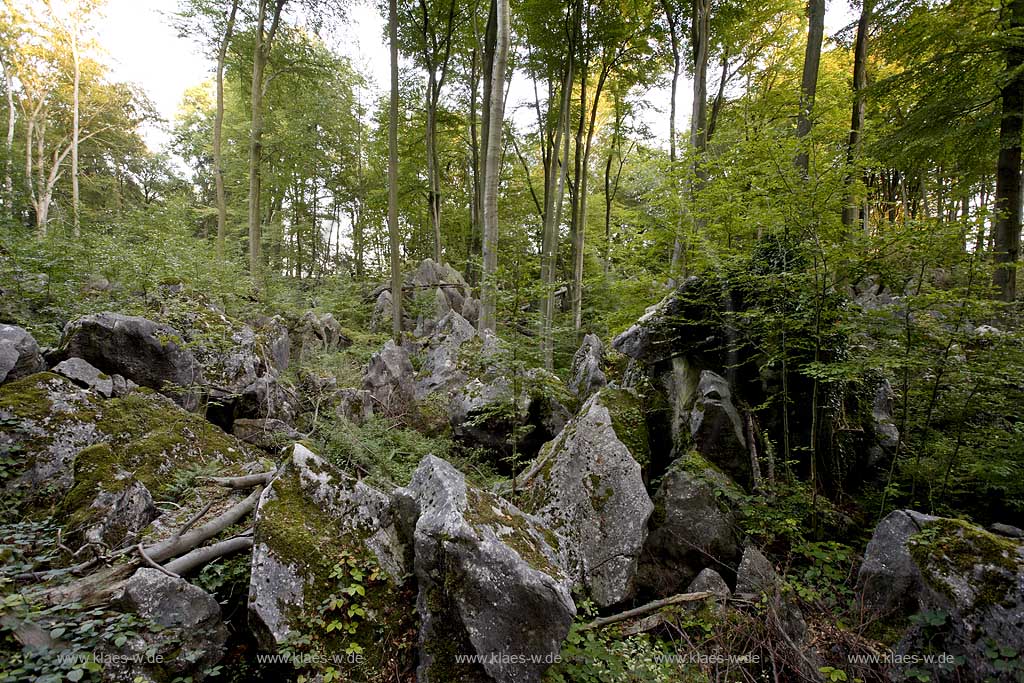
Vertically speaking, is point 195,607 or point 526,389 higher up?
point 526,389

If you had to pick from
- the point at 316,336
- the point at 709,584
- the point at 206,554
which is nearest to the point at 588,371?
the point at 709,584

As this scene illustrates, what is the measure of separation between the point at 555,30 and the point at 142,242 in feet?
39.5

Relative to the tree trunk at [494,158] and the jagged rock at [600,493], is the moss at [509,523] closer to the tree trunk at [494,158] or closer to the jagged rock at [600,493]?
the jagged rock at [600,493]

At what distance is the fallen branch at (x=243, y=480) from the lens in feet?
12.7

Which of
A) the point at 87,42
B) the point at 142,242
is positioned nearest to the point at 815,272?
the point at 142,242

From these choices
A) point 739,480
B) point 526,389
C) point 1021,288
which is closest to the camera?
point 739,480

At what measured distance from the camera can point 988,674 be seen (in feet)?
9.05

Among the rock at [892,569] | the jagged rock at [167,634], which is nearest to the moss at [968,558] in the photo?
the rock at [892,569]

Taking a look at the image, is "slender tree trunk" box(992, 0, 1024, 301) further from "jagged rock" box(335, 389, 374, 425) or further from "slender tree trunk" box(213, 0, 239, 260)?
"slender tree trunk" box(213, 0, 239, 260)

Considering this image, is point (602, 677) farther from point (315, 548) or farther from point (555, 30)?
point (555, 30)

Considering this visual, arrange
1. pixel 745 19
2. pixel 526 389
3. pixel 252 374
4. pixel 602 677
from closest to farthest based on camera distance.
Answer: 1. pixel 602 677
2. pixel 526 389
3. pixel 252 374
4. pixel 745 19

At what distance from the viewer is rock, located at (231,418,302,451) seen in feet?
18.1

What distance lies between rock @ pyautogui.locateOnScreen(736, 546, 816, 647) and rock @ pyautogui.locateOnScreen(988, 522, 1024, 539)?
6.54ft

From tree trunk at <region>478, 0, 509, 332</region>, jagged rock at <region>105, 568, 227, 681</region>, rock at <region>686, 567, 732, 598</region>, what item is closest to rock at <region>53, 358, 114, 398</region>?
jagged rock at <region>105, 568, 227, 681</region>
